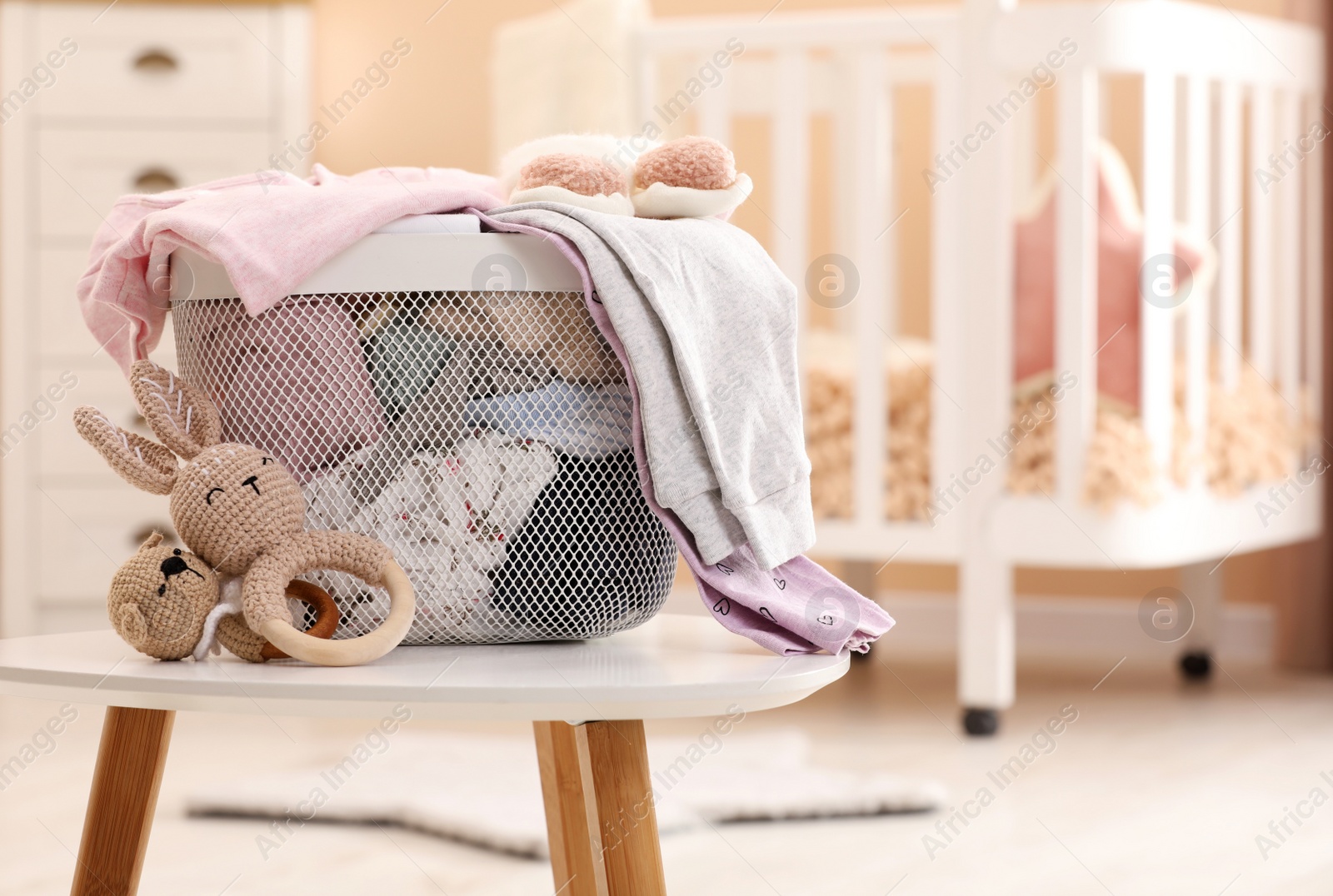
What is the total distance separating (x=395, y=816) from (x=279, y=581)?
0.89 metres

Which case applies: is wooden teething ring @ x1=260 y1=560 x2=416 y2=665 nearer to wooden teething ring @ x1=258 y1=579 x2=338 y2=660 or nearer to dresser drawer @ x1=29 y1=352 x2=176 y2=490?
wooden teething ring @ x1=258 y1=579 x2=338 y2=660

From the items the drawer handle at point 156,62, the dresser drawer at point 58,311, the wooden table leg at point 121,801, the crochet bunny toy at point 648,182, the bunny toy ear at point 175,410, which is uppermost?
the drawer handle at point 156,62

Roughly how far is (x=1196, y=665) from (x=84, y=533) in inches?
75.1

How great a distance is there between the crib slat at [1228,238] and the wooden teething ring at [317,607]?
1.64 m

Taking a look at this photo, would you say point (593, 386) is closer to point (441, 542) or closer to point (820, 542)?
point (441, 542)

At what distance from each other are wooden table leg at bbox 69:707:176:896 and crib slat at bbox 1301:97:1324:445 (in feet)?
6.70

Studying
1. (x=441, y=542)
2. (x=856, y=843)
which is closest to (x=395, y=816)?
(x=856, y=843)

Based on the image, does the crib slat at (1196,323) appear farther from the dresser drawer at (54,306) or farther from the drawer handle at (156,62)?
the dresser drawer at (54,306)

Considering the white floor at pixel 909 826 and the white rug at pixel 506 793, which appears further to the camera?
the white rug at pixel 506 793

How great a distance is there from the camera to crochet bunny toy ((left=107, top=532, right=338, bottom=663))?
23.3 inches

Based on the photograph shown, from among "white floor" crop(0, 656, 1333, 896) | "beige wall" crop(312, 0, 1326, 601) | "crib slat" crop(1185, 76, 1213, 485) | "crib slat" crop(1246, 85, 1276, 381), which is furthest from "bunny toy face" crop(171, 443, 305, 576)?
"beige wall" crop(312, 0, 1326, 601)

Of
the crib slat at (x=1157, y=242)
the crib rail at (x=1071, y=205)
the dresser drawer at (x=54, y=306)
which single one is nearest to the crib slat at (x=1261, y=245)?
the crib rail at (x=1071, y=205)

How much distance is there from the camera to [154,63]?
2537 millimetres

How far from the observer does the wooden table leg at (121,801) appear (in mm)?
668
